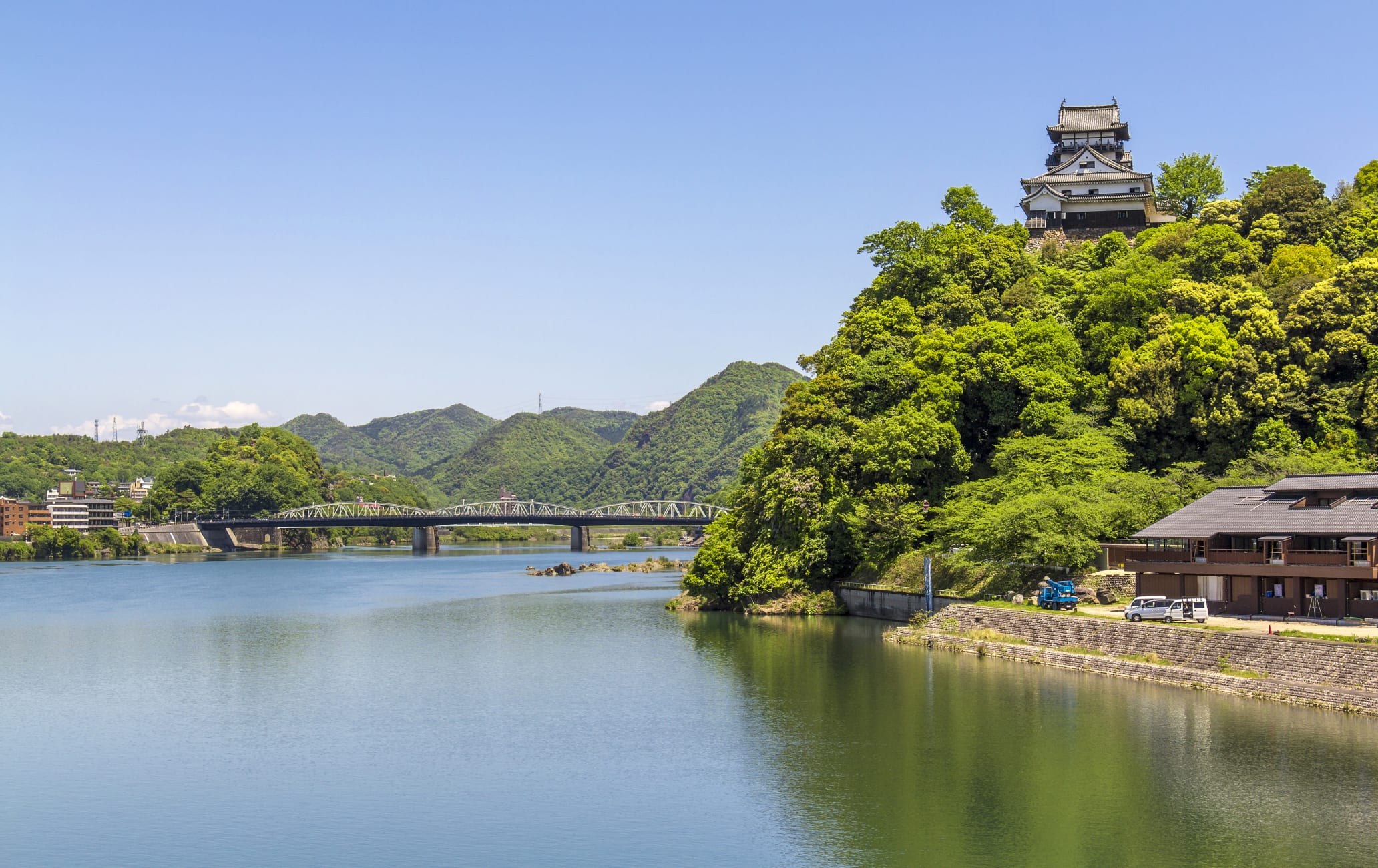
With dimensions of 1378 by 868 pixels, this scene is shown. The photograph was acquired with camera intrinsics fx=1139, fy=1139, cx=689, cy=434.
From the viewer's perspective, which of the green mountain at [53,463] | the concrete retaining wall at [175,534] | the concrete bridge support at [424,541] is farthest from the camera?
the green mountain at [53,463]

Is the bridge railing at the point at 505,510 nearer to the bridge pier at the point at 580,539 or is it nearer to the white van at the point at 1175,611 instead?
the bridge pier at the point at 580,539

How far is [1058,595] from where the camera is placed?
125ft

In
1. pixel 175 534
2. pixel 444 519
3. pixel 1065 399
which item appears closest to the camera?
pixel 1065 399

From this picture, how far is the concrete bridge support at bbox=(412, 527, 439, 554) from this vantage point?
132875 millimetres

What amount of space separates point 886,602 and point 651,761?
969 inches

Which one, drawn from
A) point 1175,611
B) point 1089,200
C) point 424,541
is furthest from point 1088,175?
point 424,541

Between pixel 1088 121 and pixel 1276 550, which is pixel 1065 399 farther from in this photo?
pixel 1088 121

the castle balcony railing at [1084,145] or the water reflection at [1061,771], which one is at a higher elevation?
the castle balcony railing at [1084,145]

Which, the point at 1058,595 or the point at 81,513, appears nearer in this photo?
the point at 1058,595

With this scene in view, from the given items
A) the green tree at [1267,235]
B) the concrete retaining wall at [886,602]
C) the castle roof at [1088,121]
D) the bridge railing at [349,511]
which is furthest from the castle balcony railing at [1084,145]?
the bridge railing at [349,511]

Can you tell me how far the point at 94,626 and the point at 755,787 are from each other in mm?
40560

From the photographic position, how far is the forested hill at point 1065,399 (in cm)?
4391

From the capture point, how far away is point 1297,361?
46781 mm

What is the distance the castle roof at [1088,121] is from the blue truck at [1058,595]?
5036 centimetres
